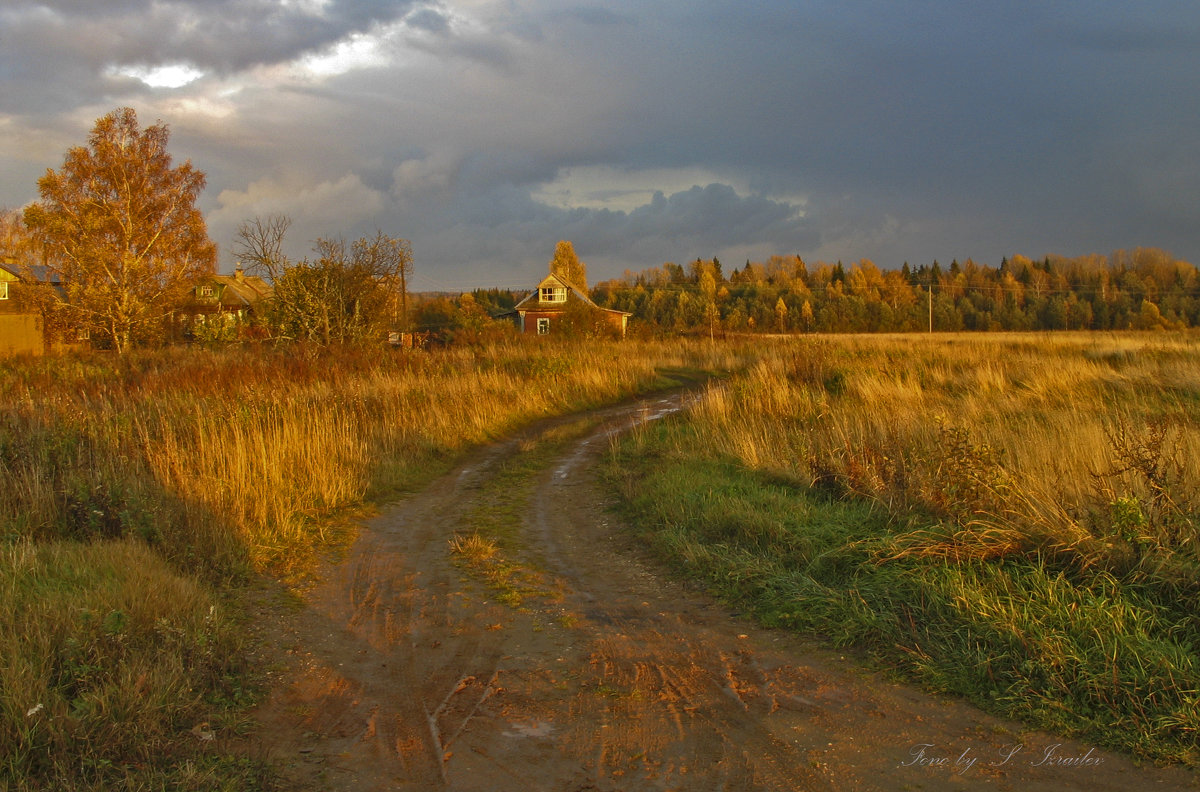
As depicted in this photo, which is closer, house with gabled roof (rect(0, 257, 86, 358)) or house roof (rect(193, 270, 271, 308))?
house with gabled roof (rect(0, 257, 86, 358))

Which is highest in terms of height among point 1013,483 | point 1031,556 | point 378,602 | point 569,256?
point 569,256

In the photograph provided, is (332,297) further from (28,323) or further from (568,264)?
(568,264)

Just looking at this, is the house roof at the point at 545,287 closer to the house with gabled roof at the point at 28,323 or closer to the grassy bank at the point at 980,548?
the house with gabled roof at the point at 28,323

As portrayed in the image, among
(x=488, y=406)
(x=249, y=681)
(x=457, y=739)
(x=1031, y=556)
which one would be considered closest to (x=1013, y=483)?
(x=1031, y=556)

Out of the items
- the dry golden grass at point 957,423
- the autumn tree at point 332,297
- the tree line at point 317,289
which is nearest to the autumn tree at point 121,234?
the tree line at point 317,289

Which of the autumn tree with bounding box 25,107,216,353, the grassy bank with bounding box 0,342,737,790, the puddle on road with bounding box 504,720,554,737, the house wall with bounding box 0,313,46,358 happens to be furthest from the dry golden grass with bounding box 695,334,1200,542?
the house wall with bounding box 0,313,46,358

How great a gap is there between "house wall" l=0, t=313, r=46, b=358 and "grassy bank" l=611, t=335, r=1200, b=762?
38042 millimetres

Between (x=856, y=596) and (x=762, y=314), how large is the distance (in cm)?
7462

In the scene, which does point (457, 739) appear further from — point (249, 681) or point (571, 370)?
point (571, 370)

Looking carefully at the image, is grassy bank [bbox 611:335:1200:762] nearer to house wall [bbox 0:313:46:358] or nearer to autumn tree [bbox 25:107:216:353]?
autumn tree [bbox 25:107:216:353]

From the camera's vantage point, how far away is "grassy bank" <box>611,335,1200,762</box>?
386 centimetres

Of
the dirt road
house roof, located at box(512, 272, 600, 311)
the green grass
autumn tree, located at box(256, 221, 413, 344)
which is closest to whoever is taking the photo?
the dirt road

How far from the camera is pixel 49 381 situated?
13992 millimetres

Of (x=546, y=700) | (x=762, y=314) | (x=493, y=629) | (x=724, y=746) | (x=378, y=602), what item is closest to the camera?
(x=724, y=746)
